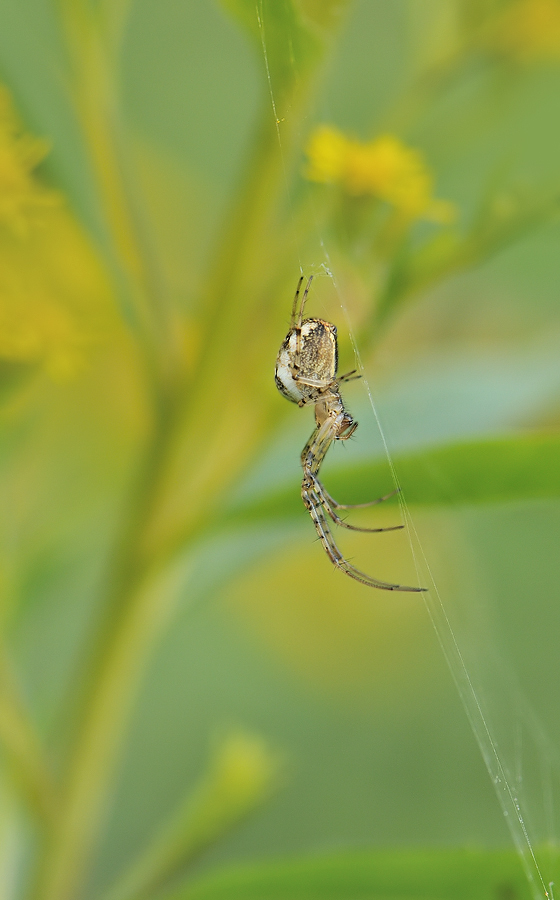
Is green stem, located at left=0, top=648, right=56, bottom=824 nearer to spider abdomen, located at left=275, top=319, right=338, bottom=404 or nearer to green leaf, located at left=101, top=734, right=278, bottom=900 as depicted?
green leaf, located at left=101, top=734, right=278, bottom=900

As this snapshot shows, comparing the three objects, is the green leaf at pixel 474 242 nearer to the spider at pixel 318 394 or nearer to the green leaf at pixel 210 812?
the spider at pixel 318 394

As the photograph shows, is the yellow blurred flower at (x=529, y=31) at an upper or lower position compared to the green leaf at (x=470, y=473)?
upper

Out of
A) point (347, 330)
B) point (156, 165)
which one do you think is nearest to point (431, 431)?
point (347, 330)

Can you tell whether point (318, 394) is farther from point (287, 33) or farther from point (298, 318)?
point (287, 33)

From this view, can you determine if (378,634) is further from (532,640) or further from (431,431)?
(431,431)

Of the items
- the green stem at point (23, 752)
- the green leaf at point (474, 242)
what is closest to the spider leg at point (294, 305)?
the green leaf at point (474, 242)

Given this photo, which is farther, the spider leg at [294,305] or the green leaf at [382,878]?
the spider leg at [294,305]
